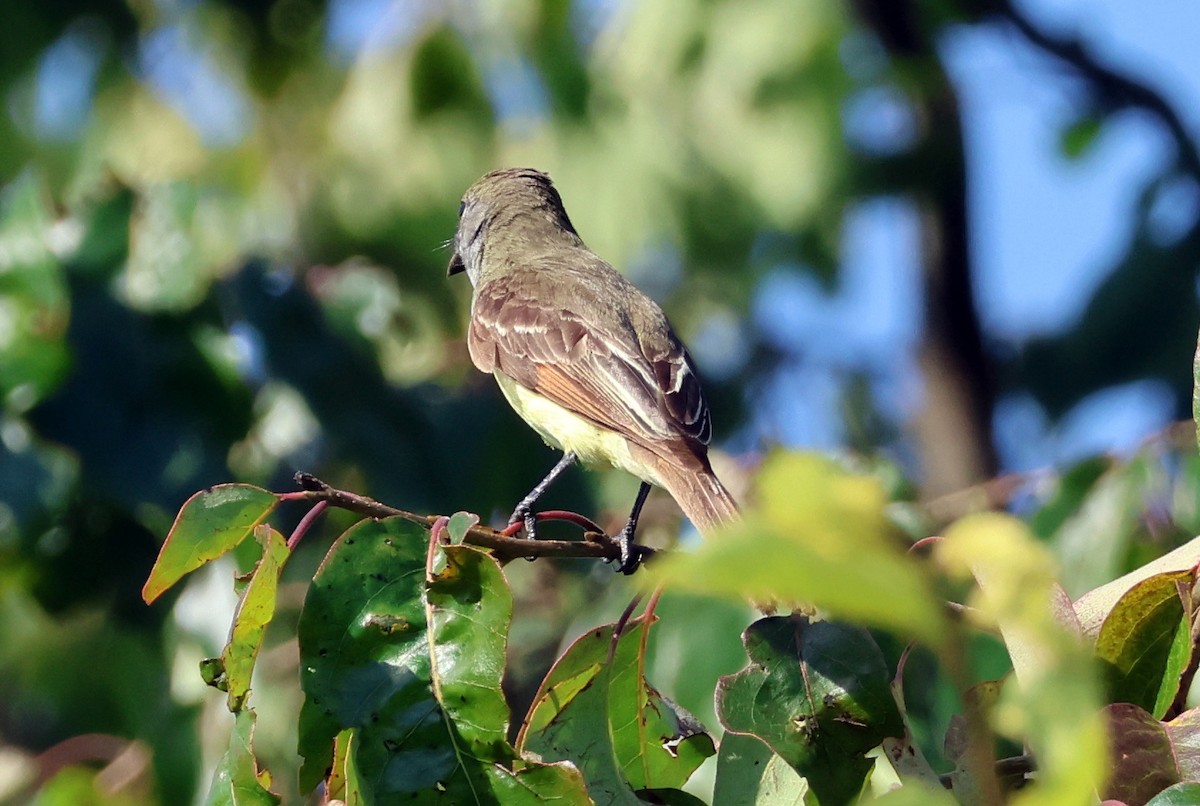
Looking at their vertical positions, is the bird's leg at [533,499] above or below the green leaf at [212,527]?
above

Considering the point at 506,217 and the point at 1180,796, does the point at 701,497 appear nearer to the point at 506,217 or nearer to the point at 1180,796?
the point at 1180,796

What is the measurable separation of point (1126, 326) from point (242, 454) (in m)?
5.05

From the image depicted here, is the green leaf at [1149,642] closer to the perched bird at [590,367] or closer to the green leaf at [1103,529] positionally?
the perched bird at [590,367]

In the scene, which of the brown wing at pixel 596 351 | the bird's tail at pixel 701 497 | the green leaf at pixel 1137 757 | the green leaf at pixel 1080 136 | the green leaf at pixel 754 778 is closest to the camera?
the green leaf at pixel 1137 757

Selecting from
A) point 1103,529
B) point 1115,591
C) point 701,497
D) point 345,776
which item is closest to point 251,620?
point 345,776

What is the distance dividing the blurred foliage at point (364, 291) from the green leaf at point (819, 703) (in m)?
0.07

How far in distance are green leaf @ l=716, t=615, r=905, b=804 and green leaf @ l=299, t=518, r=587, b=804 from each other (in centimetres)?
36

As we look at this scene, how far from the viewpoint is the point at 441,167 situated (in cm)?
813

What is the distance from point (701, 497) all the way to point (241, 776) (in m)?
1.75

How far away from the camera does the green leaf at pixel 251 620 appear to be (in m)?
2.19

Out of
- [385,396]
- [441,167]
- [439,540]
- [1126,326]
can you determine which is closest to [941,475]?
[1126,326]

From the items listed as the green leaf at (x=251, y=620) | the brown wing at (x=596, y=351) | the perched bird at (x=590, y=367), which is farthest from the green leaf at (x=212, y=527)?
the brown wing at (x=596, y=351)

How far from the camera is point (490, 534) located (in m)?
2.37

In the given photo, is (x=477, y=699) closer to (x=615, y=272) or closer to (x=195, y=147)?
(x=615, y=272)
